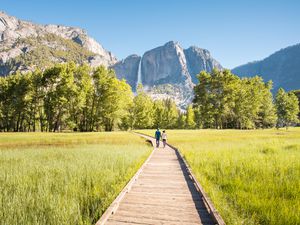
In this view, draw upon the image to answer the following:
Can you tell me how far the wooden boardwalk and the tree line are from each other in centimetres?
4772

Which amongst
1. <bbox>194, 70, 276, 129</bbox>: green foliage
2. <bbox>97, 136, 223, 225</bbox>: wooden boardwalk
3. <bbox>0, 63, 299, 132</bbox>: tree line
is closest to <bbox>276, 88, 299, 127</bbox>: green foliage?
<bbox>0, 63, 299, 132</bbox>: tree line

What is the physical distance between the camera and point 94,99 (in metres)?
60.0

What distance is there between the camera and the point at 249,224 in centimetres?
479

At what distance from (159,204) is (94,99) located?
2237 inches

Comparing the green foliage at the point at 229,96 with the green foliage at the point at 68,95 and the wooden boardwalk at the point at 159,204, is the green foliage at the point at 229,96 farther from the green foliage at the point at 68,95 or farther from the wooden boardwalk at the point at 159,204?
the wooden boardwalk at the point at 159,204

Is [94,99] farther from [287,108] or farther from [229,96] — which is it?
[287,108]

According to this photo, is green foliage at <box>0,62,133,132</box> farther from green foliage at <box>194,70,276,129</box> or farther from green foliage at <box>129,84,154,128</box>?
green foliage at <box>194,70,276,129</box>

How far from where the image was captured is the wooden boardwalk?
198 inches

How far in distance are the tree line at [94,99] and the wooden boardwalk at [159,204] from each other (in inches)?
1879

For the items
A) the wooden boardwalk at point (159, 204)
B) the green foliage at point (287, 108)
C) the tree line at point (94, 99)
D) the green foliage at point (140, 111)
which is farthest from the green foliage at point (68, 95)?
the green foliage at point (287, 108)

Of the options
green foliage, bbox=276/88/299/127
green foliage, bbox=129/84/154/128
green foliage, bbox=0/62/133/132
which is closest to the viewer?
green foliage, bbox=0/62/133/132

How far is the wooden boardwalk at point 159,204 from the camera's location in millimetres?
5031

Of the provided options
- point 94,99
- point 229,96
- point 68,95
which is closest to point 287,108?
point 229,96

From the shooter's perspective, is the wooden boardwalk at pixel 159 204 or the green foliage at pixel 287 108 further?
the green foliage at pixel 287 108
